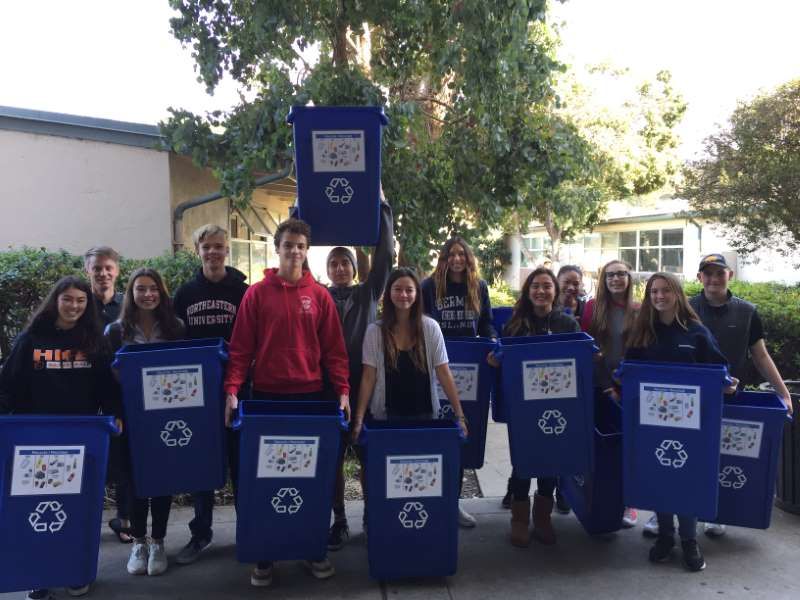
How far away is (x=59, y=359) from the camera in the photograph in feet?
10.1

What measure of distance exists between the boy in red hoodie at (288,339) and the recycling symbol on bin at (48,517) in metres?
0.86

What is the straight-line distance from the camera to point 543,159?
6129mm

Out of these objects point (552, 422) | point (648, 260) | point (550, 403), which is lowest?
point (552, 422)

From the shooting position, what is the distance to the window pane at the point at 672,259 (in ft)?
73.7

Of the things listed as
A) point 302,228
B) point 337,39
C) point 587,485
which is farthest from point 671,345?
point 337,39

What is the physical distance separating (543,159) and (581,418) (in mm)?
3365

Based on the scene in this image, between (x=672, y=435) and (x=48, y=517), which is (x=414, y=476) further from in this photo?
(x=48, y=517)

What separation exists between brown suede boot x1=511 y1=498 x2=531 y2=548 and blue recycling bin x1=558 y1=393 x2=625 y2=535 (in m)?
0.35

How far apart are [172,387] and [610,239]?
2549 centimetres

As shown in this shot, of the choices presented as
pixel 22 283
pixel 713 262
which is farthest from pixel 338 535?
pixel 22 283

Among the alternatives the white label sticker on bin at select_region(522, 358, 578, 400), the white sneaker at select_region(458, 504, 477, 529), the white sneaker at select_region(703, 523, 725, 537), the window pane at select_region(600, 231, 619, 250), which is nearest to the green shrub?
the white sneaker at select_region(458, 504, 477, 529)

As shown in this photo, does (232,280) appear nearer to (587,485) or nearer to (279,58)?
(587,485)

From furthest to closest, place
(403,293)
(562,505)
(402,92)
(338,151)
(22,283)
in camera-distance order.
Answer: (402,92), (22,283), (562,505), (338,151), (403,293)

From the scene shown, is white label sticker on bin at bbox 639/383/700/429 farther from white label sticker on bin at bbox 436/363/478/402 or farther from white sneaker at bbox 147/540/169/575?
white sneaker at bbox 147/540/169/575
